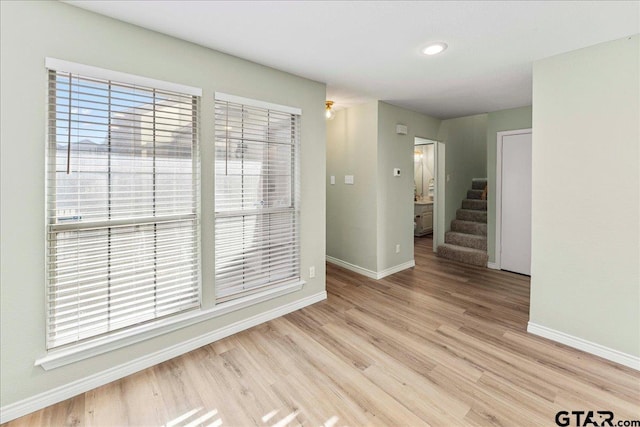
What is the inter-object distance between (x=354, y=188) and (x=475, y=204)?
2.85 m

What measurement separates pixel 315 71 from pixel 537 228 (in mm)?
2523

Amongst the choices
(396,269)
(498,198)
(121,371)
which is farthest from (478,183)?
(121,371)

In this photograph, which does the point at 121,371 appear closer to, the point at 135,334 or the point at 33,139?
the point at 135,334

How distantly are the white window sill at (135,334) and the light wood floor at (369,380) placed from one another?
240 mm

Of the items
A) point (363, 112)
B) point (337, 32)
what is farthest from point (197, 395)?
point (363, 112)

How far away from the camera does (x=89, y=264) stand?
6.08 ft

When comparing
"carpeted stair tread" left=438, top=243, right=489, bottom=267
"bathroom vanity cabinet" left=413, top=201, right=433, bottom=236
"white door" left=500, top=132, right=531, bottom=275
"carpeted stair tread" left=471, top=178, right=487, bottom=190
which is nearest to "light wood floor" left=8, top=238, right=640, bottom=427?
"white door" left=500, top=132, right=531, bottom=275

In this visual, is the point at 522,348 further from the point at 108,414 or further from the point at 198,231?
the point at 108,414

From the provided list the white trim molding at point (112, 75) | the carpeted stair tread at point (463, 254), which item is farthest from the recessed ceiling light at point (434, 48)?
the carpeted stair tread at point (463, 254)

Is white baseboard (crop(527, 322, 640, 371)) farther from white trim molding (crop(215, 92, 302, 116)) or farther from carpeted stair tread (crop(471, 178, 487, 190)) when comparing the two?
carpeted stair tread (crop(471, 178, 487, 190))

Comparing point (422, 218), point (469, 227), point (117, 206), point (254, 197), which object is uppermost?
point (254, 197)

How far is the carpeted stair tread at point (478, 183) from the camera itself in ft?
19.3

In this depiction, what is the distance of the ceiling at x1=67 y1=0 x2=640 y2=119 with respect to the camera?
1757mm

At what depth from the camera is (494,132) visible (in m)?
4.35
